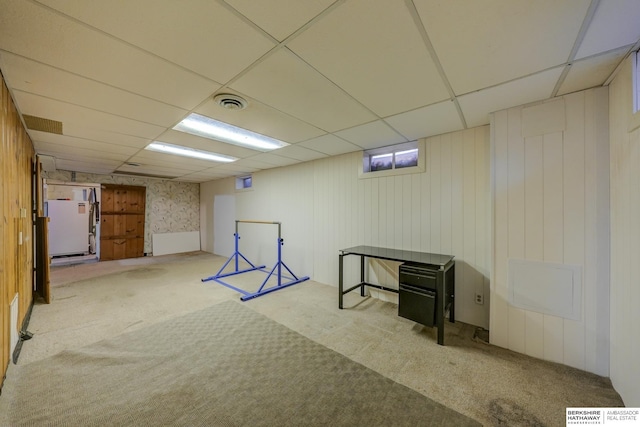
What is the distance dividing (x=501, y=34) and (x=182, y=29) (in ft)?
5.73

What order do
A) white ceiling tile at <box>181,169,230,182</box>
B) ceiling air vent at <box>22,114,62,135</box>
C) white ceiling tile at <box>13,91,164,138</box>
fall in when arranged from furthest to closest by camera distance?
white ceiling tile at <box>181,169,230,182</box>
ceiling air vent at <box>22,114,62,135</box>
white ceiling tile at <box>13,91,164,138</box>

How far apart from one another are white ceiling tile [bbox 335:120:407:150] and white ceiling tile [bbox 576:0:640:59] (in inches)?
59.2

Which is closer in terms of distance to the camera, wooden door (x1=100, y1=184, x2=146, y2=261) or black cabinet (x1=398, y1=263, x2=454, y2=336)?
black cabinet (x1=398, y1=263, x2=454, y2=336)

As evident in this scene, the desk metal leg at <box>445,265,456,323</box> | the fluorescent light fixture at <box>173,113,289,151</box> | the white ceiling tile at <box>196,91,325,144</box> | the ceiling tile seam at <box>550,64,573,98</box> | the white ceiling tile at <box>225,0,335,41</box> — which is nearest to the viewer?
the white ceiling tile at <box>225,0,335,41</box>

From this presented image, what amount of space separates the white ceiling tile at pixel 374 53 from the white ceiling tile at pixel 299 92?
11cm

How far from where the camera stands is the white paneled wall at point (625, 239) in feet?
4.90

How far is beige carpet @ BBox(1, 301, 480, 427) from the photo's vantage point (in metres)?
1.51

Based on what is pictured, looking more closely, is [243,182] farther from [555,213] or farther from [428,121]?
[555,213]

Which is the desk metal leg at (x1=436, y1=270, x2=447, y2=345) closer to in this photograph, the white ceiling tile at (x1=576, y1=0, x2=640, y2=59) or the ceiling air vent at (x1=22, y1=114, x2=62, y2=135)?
the white ceiling tile at (x1=576, y1=0, x2=640, y2=59)

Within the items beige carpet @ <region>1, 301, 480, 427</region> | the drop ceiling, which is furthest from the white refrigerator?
beige carpet @ <region>1, 301, 480, 427</region>

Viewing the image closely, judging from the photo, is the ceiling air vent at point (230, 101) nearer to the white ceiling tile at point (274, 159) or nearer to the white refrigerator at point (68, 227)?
the white ceiling tile at point (274, 159)

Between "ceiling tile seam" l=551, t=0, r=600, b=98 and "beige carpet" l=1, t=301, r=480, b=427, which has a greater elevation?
"ceiling tile seam" l=551, t=0, r=600, b=98

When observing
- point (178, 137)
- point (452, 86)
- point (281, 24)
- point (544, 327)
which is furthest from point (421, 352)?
point (178, 137)
